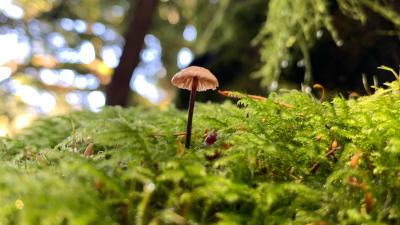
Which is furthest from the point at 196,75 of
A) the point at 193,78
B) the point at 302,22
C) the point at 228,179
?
the point at 302,22

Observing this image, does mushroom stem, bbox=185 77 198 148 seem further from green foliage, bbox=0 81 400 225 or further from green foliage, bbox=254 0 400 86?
green foliage, bbox=254 0 400 86

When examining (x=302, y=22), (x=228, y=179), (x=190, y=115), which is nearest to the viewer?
(x=228, y=179)

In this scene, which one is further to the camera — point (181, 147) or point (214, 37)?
point (214, 37)

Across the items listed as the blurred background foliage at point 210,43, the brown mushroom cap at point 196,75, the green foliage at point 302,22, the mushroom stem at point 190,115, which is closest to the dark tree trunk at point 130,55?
the blurred background foliage at point 210,43

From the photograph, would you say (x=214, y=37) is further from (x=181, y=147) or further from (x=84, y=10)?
(x=181, y=147)

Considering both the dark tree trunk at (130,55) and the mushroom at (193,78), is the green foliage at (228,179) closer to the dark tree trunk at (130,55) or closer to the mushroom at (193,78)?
the mushroom at (193,78)

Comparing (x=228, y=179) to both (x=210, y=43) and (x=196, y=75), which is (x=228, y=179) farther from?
(x=210, y=43)

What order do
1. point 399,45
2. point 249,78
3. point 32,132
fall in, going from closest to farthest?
1. point 32,132
2. point 399,45
3. point 249,78

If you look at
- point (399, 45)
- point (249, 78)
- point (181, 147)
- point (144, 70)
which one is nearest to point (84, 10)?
point (144, 70)
